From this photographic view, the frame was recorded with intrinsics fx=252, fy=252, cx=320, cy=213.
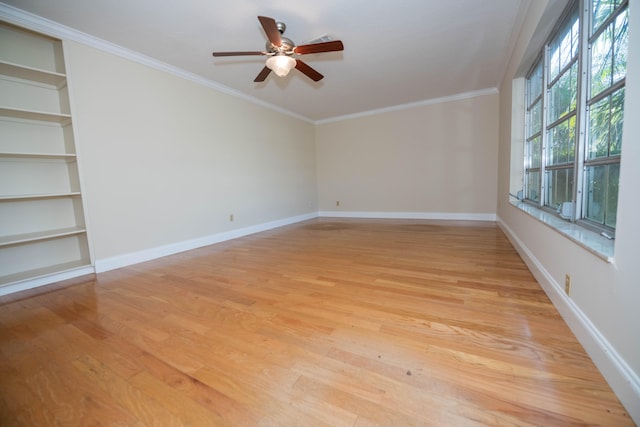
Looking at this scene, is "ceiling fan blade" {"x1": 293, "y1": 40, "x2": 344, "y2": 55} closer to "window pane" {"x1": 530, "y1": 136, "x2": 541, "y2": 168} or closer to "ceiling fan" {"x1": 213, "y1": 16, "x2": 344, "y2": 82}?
"ceiling fan" {"x1": 213, "y1": 16, "x2": 344, "y2": 82}

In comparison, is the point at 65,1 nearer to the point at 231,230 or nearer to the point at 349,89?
the point at 231,230

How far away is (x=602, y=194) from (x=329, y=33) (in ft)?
8.77

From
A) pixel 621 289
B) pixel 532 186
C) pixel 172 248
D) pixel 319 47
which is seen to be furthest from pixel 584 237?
pixel 172 248

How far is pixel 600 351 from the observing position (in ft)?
3.56

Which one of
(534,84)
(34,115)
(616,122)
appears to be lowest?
(616,122)

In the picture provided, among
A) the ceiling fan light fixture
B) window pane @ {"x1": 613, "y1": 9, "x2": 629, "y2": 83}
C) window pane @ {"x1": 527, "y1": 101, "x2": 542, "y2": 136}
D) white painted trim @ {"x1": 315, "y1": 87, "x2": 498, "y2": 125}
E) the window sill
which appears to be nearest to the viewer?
the window sill

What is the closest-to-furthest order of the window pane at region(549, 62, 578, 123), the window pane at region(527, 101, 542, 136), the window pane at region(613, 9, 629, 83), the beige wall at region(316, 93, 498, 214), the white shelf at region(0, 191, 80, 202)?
1. the window pane at region(613, 9, 629, 83)
2. the window pane at region(549, 62, 578, 123)
3. the white shelf at region(0, 191, 80, 202)
4. the window pane at region(527, 101, 542, 136)
5. the beige wall at region(316, 93, 498, 214)

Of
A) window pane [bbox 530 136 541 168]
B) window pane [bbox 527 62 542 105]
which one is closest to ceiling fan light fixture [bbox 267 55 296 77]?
window pane [bbox 527 62 542 105]

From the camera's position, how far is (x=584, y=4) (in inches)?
62.5

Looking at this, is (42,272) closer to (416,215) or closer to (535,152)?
(535,152)

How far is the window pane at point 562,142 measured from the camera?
1.84 meters

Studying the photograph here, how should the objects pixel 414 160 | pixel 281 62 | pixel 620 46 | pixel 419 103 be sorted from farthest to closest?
pixel 414 160, pixel 419 103, pixel 281 62, pixel 620 46

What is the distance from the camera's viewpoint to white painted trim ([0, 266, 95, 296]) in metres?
2.22

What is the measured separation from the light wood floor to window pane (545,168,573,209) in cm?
67
